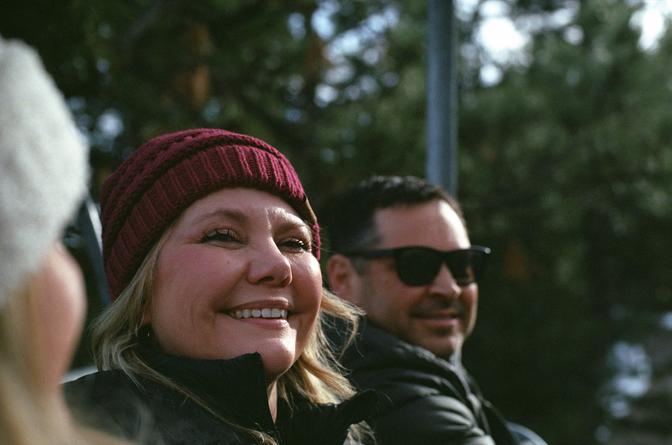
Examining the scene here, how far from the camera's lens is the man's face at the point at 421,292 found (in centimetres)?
254

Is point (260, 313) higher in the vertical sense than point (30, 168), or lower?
lower

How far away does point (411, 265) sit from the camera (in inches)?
100

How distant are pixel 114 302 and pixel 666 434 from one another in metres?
9.29

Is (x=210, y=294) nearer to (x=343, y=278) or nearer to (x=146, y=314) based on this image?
(x=146, y=314)

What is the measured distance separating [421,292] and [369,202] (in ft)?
Answer: 1.20

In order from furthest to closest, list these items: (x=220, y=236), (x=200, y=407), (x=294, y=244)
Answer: (x=294, y=244)
(x=220, y=236)
(x=200, y=407)

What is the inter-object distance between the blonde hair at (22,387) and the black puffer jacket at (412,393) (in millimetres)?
1371

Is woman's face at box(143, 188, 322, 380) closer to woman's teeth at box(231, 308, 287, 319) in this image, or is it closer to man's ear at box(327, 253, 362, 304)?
woman's teeth at box(231, 308, 287, 319)

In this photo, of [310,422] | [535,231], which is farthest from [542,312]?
[310,422]

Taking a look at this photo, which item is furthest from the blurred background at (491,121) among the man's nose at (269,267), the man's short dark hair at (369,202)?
the man's nose at (269,267)

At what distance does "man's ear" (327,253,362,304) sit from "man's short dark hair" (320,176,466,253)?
0.04 meters

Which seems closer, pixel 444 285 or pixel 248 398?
pixel 248 398

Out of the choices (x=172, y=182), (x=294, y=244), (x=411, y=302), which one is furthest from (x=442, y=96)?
(x=172, y=182)

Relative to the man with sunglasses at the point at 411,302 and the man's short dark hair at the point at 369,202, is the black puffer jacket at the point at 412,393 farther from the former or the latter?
the man's short dark hair at the point at 369,202
